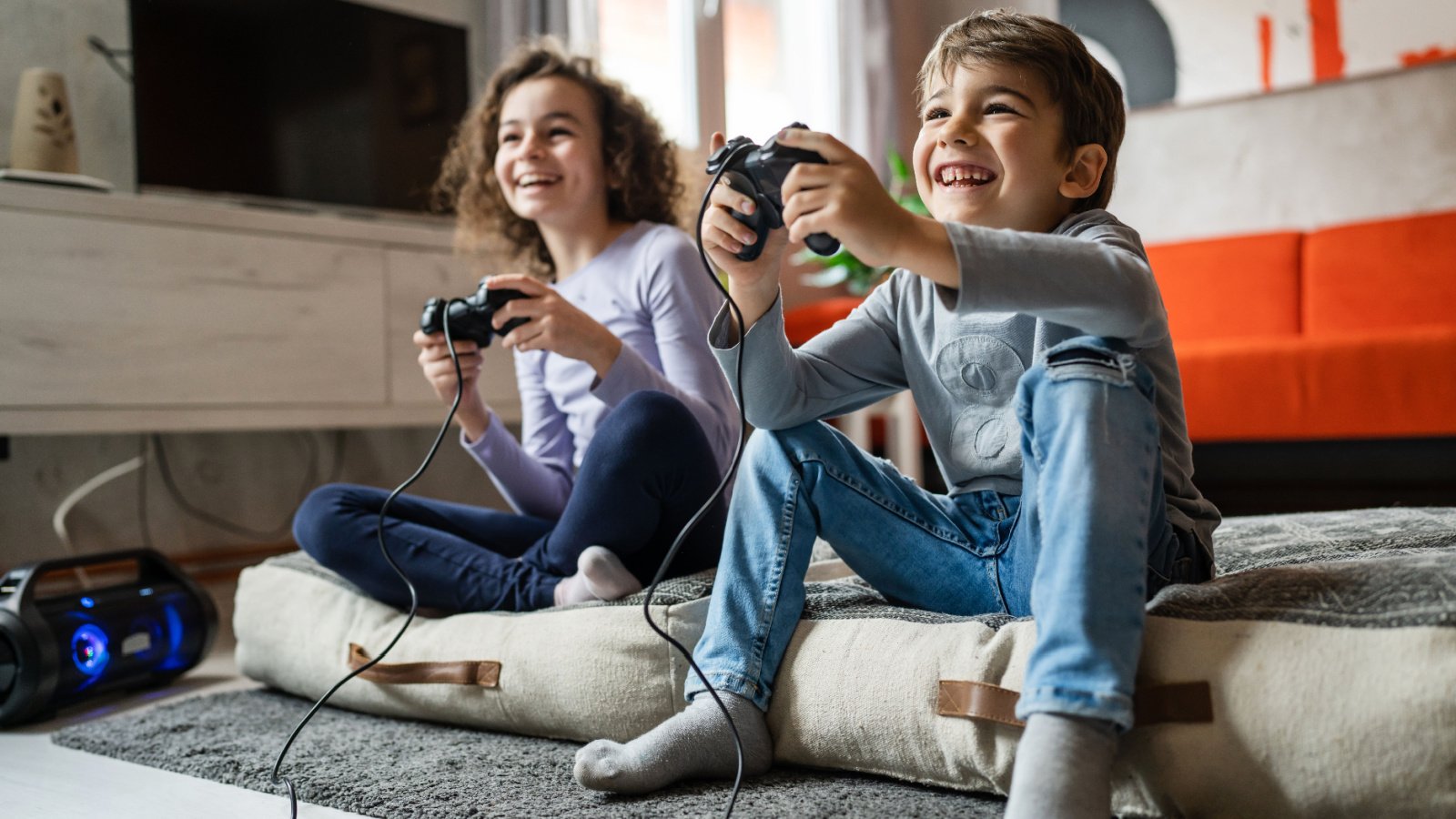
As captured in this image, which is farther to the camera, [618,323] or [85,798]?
[618,323]

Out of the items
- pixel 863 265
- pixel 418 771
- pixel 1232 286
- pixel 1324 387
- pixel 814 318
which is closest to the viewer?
pixel 418 771

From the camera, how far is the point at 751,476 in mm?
1060

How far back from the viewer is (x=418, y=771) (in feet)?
3.55

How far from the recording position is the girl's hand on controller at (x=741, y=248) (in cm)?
92

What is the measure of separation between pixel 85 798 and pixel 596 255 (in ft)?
2.87

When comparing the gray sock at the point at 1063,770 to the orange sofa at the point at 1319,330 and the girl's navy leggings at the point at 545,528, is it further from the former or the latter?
the orange sofa at the point at 1319,330

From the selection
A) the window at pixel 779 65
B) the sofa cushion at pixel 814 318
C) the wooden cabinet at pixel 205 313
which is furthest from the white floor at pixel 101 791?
the window at pixel 779 65

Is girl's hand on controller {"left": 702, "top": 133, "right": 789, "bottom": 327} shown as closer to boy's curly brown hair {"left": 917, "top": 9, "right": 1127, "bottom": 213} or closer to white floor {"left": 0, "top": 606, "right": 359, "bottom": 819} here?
boy's curly brown hair {"left": 917, "top": 9, "right": 1127, "bottom": 213}

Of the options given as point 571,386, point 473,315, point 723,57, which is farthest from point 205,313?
point 723,57

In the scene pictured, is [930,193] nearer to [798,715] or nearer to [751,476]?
[751,476]

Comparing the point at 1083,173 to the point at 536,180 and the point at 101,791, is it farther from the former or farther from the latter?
the point at 101,791

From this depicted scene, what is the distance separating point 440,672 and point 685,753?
0.39 meters

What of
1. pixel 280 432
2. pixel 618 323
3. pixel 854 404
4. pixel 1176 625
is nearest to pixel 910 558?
pixel 854 404

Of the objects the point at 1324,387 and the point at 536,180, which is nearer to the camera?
the point at 536,180
